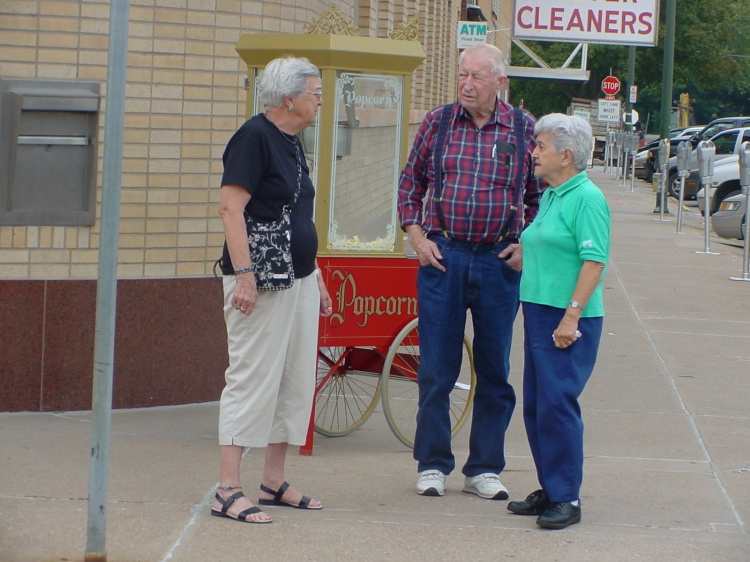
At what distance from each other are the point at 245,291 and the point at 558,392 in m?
1.25

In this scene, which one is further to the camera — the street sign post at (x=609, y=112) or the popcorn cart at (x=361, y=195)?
the street sign post at (x=609, y=112)

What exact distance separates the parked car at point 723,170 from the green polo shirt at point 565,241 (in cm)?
1652

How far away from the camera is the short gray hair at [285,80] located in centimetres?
548

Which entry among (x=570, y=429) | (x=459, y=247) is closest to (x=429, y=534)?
(x=570, y=429)

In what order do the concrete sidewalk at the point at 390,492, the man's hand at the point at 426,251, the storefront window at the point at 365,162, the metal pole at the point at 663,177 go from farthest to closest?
the metal pole at the point at 663,177 < the storefront window at the point at 365,162 < the man's hand at the point at 426,251 < the concrete sidewalk at the point at 390,492

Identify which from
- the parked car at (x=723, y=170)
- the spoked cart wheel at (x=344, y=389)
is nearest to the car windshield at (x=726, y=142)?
the parked car at (x=723, y=170)

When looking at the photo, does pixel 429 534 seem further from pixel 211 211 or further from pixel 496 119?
pixel 211 211

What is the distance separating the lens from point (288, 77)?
18.0ft

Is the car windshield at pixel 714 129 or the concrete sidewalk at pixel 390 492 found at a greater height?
the car windshield at pixel 714 129

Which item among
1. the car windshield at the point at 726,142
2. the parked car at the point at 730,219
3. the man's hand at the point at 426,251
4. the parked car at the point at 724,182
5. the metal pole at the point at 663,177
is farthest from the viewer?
the car windshield at the point at 726,142

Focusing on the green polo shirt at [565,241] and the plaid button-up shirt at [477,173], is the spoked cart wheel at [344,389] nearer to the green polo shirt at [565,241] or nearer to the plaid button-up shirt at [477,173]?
the plaid button-up shirt at [477,173]

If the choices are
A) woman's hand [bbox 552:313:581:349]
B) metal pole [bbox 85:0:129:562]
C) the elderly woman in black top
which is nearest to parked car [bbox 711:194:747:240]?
woman's hand [bbox 552:313:581:349]

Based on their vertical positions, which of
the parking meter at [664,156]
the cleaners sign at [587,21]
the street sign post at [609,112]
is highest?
the street sign post at [609,112]

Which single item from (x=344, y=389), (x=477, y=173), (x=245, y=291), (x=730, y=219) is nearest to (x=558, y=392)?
(x=477, y=173)
